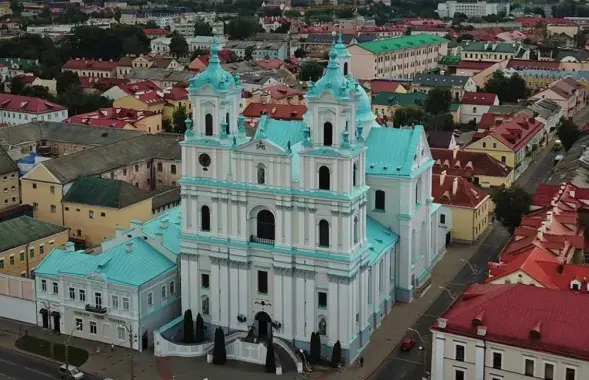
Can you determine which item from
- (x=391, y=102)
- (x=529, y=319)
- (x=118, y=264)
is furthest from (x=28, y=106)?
(x=529, y=319)

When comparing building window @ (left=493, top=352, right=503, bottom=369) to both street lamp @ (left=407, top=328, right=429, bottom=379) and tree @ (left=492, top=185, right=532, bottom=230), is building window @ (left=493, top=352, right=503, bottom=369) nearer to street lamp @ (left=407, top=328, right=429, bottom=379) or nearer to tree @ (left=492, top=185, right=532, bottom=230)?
street lamp @ (left=407, top=328, right=429, bottom=379)

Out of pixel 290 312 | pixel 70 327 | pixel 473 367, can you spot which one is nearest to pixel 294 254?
pixel 290 312

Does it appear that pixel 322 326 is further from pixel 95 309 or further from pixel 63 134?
pixel 63 134

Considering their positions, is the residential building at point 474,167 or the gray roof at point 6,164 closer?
the gray roof at point 6,164

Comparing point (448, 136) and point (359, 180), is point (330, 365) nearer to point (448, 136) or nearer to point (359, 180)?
point (359, 180)

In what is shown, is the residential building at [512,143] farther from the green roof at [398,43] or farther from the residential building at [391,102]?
the green roof at [398,43]

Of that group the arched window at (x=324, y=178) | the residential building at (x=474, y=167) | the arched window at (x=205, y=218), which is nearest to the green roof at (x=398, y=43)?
the residential building at (x=474, y=167)
